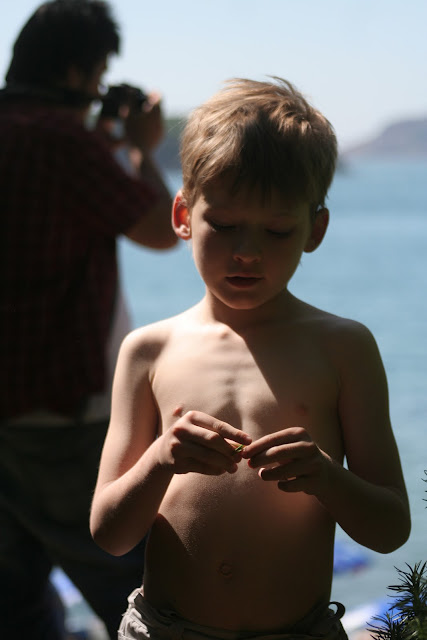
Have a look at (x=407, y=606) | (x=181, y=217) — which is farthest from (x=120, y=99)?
(x=407, y=606)

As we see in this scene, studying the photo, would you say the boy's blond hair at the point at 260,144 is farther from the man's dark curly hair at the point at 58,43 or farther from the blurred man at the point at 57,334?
the man's dark curly hair at the point at 58,43

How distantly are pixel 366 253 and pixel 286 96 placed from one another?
32.9 ft

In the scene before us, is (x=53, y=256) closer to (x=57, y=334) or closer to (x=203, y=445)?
(x=57, y=334)

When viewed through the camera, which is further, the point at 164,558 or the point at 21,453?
the point at 21,453

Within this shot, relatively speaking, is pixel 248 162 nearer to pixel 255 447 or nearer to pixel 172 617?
pixel 255 447

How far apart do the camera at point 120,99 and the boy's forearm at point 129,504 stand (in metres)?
1.14

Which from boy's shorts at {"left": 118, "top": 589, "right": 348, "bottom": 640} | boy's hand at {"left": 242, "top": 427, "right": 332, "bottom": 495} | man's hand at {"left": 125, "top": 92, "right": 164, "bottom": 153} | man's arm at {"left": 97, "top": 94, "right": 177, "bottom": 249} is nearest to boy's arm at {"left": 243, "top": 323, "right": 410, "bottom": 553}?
Answer: boy's hand at {"left": 242, "top": 427, "right": 332, "bottom": 495}

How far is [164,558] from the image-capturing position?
1056 millimetres

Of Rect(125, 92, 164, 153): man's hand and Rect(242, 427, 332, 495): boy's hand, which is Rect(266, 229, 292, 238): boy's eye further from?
Rect(125, 92, 164, 153): man's hand

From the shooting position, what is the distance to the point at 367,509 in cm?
97

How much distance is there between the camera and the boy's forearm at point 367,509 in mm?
955

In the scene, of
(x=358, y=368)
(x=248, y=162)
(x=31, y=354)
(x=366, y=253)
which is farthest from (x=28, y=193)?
(x=366, y=253)

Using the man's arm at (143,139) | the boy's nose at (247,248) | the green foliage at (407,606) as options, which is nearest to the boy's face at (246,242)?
the boy's nose at (247,248)

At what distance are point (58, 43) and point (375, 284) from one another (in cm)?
733
